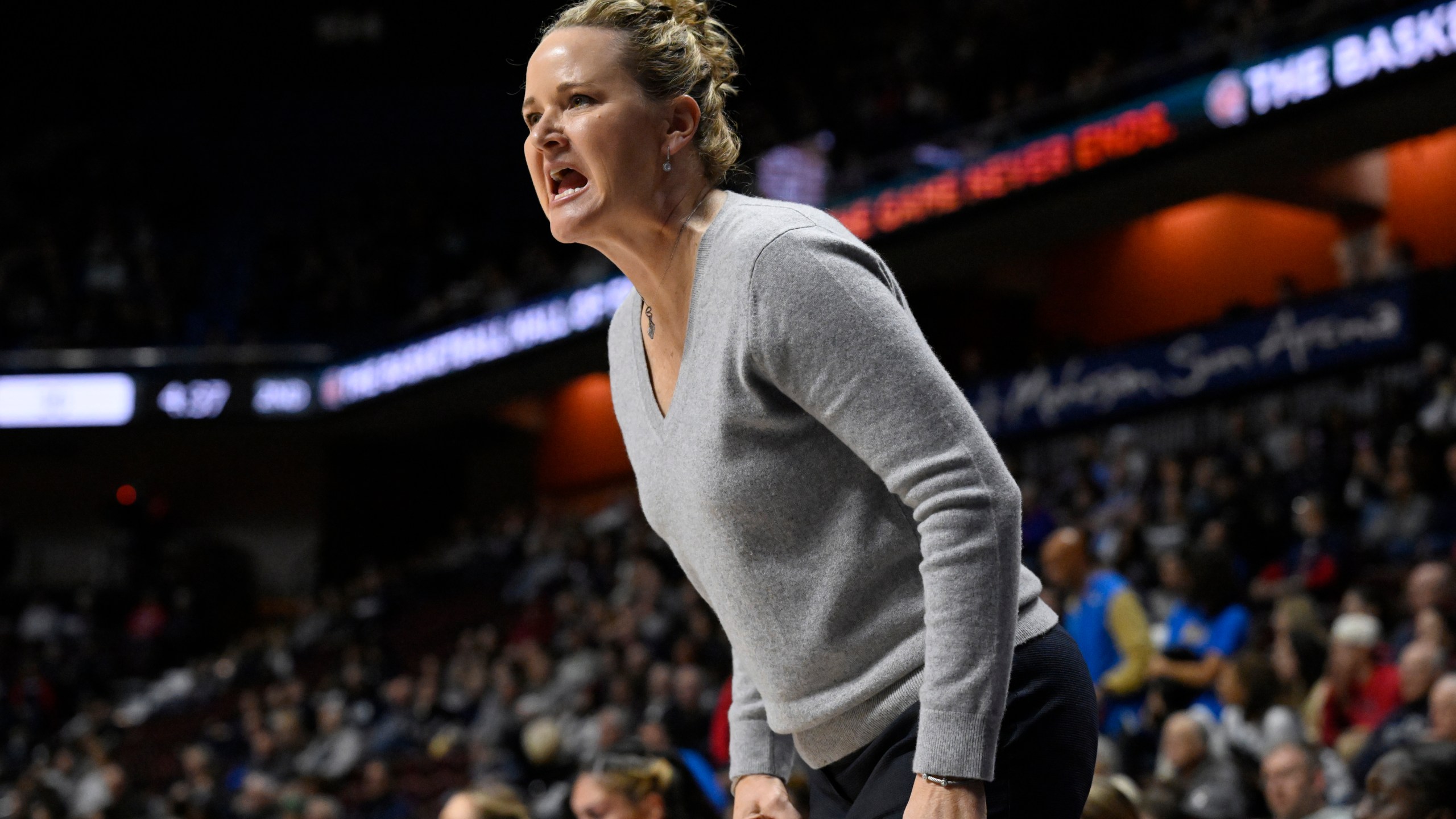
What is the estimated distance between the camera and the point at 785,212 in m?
1.32

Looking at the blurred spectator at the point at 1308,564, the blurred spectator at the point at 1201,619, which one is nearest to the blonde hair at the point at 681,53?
the blurred spectator at the point at 1201,619

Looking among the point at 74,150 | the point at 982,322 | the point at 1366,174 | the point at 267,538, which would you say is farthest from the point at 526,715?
the point at 74,150

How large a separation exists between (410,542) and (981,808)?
17768 mm

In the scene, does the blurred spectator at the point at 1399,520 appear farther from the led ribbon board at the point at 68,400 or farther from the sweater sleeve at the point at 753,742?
the led ribbon board at the point at 68,400

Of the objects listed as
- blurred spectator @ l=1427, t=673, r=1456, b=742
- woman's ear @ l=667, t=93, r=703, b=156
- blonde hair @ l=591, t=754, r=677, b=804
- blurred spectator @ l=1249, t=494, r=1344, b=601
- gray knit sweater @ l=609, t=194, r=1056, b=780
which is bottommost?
blurred spectator @ l=1249, t=494, r=1344, b=601

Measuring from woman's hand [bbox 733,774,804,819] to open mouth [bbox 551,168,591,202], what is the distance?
655 mm

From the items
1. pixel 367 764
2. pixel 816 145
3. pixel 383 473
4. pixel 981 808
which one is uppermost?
pixel 816 145

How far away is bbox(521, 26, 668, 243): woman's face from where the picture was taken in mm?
1351

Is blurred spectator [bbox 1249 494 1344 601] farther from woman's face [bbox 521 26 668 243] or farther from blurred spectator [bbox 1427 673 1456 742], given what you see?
woman's face [bbox 521 26 668 243]

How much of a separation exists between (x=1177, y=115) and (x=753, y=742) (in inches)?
362

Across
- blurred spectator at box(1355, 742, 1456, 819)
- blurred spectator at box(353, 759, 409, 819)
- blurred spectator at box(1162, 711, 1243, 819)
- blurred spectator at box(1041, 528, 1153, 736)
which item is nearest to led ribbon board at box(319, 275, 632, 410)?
blurred spectator at box(353, 759, 409, 819)

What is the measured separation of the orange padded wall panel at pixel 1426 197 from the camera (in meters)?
11.7

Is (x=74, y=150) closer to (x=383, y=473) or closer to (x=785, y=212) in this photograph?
(x=383, y=473)

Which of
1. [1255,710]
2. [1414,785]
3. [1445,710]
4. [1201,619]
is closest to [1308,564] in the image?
[1201,619]
